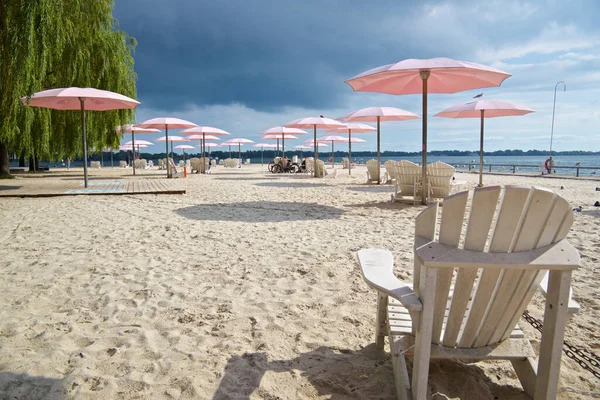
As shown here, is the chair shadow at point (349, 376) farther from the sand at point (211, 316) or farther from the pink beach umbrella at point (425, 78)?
the pink beach umbrella at point (425, 78)

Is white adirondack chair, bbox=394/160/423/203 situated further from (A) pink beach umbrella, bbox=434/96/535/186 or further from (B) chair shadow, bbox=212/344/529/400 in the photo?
(B) chair shadow, bbox=212/344/529/400

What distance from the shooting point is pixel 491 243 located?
145 centimetres

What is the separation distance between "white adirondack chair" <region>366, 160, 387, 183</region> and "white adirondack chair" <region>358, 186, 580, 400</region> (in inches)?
428

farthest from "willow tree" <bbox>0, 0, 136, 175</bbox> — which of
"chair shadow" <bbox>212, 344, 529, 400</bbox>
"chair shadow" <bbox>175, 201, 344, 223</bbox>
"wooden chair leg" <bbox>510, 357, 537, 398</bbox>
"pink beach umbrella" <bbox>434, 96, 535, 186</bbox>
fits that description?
"pink beach umbrella" <bbox>434, 96, 535, 186</bbox>

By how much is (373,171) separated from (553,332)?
11416 mm

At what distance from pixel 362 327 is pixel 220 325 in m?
0.89

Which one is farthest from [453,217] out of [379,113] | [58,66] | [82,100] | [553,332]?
[58,66]

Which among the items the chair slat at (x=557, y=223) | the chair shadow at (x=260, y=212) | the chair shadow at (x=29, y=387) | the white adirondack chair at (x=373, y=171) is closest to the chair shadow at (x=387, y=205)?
the chair shadow at (x=260, y=212)

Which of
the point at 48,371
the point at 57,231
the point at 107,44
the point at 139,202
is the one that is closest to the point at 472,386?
the point at 48,371

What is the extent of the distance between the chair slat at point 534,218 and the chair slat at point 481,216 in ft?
0.39

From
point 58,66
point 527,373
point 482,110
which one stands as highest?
point 58,66

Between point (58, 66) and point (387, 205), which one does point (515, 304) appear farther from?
point (58, 66)

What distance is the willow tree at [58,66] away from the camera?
762cm

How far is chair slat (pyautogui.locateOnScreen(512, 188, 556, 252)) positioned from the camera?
4.52ft
